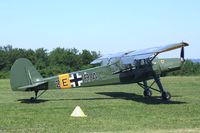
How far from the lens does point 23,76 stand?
16516 mm

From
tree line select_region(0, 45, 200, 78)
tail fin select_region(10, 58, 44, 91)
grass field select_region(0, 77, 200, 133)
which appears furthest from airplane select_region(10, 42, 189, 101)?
tree line select_region(0, 45, 200, 78)

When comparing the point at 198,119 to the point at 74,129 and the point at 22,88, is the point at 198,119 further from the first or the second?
the point at 22,88

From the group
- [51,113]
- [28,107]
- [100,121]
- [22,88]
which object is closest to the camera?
[100,121]

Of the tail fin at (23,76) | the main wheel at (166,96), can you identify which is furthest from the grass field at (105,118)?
the main wheel at (166,96)

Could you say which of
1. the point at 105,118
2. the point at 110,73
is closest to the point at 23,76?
the point at 110,73

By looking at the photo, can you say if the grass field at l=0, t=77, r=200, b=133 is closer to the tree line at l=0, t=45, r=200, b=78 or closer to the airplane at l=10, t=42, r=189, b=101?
the airplane at l=10, t=42, r=189, b=101

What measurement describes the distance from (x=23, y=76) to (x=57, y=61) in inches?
2016

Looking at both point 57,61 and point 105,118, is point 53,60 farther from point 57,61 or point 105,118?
point 105,118

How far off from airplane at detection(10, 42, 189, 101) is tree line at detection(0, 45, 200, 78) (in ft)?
111

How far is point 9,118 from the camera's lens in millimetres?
11875

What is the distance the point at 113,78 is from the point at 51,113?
5.94 metres

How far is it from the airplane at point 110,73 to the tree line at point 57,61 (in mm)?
33969

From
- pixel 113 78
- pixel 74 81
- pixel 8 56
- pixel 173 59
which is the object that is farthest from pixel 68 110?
pixel 8 56

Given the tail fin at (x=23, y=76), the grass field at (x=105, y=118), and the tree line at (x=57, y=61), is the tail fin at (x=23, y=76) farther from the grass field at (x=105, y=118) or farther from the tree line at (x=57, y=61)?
the tree line at (x=57, y=61)
